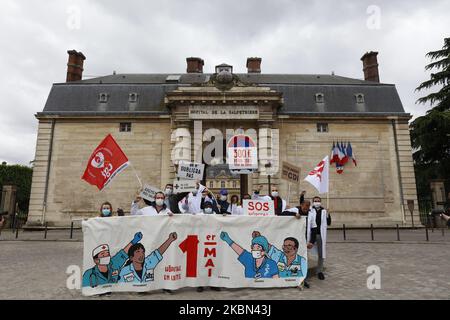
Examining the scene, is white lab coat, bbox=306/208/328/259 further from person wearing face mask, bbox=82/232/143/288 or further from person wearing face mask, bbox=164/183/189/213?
person wearing face mask, bbox=82/232/143/288

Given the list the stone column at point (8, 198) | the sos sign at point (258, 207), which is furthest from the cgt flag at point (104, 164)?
the stone column at point (8, 198)

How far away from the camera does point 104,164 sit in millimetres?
8562

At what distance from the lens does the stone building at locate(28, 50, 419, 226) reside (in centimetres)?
2177

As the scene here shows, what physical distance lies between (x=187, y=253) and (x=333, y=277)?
3.50m

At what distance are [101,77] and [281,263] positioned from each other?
2847 centimetres

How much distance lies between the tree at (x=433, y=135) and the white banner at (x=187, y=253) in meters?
23.2

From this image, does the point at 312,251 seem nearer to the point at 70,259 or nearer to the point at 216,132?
the point at 70,259

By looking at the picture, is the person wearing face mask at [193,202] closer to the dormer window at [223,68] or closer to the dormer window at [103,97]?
the dormer window at [223,68]

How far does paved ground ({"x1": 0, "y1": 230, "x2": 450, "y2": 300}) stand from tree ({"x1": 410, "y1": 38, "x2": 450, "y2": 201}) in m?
15.8

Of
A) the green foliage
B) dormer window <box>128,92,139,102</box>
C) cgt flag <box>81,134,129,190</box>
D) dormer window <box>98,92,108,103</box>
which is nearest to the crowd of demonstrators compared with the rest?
cgt flag <box>81,134,129,190</box>

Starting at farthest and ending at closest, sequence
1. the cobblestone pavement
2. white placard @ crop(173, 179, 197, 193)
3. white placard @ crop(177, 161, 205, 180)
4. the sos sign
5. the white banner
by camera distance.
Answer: white placard @ crop(177, 161, 205, 180) < white placard @ crop(173, 179, 197, 193) < the sos sign < the white banner < the cobblestone pavement

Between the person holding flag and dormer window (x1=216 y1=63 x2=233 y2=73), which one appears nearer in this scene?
the person holding flag

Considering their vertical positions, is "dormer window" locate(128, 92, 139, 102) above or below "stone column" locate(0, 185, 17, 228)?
above

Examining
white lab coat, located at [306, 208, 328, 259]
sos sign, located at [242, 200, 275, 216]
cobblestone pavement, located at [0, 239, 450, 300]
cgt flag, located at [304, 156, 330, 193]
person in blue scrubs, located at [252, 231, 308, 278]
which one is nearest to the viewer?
cobblestone pavement, located at [0, 239, 450, 300]
